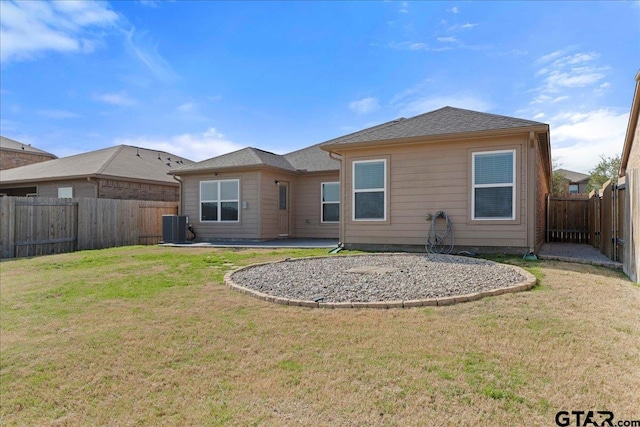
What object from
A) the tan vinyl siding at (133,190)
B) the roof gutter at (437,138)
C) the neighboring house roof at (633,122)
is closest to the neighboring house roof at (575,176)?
the neighboring house roof at (633,122)

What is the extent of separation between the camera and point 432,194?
8.80 metres

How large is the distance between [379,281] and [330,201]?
27.6 ft

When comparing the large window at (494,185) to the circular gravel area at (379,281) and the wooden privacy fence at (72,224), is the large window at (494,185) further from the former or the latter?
the wooden privacy fence at (72,224)

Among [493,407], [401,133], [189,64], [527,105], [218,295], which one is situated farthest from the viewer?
[527,105]

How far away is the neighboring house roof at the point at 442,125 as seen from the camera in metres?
8.12

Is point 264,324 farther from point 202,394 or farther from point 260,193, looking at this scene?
point 260,193

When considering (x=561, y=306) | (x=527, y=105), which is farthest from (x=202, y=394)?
(x=527, y=105)

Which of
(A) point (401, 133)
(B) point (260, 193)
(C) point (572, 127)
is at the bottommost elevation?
(B) point (260, 193)

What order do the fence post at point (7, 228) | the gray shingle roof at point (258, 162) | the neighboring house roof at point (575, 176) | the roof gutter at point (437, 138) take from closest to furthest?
the roof gutter at point (437, 138) < the fence post at point (7, 228) < the gray shingle roof at point (258, 162) < the neighboring house roof at point (575, 176)

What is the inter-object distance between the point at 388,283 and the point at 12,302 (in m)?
5.33

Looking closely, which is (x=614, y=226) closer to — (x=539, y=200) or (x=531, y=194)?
(x=531, y=194)

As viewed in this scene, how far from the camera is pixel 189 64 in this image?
39.6 feet

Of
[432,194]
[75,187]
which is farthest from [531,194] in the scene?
[75,187]

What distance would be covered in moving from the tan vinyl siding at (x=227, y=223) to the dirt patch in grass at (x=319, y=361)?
7.84m
